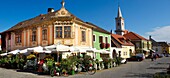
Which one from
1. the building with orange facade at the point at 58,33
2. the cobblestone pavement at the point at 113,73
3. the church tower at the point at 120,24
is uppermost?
the church tower at the point at 120,24

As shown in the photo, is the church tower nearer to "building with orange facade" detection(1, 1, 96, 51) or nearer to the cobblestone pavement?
"building with orange facade" detection(1, 1, 96, 51)

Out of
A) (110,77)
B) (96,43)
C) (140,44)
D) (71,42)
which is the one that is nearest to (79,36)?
(71,42)

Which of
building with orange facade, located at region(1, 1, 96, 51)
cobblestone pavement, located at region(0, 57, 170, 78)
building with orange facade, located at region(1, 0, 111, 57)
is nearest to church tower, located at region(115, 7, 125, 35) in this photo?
building with orange facade, located at region(1, 0, 111, 57)

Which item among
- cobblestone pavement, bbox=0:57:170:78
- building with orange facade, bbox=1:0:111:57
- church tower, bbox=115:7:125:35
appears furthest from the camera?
church tower, bbox=115:7:125:35

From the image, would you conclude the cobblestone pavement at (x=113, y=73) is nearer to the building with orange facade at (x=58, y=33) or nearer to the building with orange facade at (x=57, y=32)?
the building with orange facade at (x=58, y=33)

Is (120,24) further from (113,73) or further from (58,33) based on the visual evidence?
(113,73)

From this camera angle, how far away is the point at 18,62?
25672 mm

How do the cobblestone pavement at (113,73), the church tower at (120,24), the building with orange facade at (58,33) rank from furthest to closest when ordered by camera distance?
the church tower at (120,24) → the building with orange facade at (58,33) → the cobblestone pavement at (113,73)

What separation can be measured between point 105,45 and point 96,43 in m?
3.27

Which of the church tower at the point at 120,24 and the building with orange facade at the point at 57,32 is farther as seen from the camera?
the church tower at the point at 120,24

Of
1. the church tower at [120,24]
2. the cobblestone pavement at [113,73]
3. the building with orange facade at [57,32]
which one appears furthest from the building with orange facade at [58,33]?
the church tower at [120,24]

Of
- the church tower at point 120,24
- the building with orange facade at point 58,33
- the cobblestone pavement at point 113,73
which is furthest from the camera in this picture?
the church tower at point 120,24

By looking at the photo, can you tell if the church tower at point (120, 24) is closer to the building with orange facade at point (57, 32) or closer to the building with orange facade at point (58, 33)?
the building with orange facade at point (58, 33)

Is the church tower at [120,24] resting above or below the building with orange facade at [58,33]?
above
